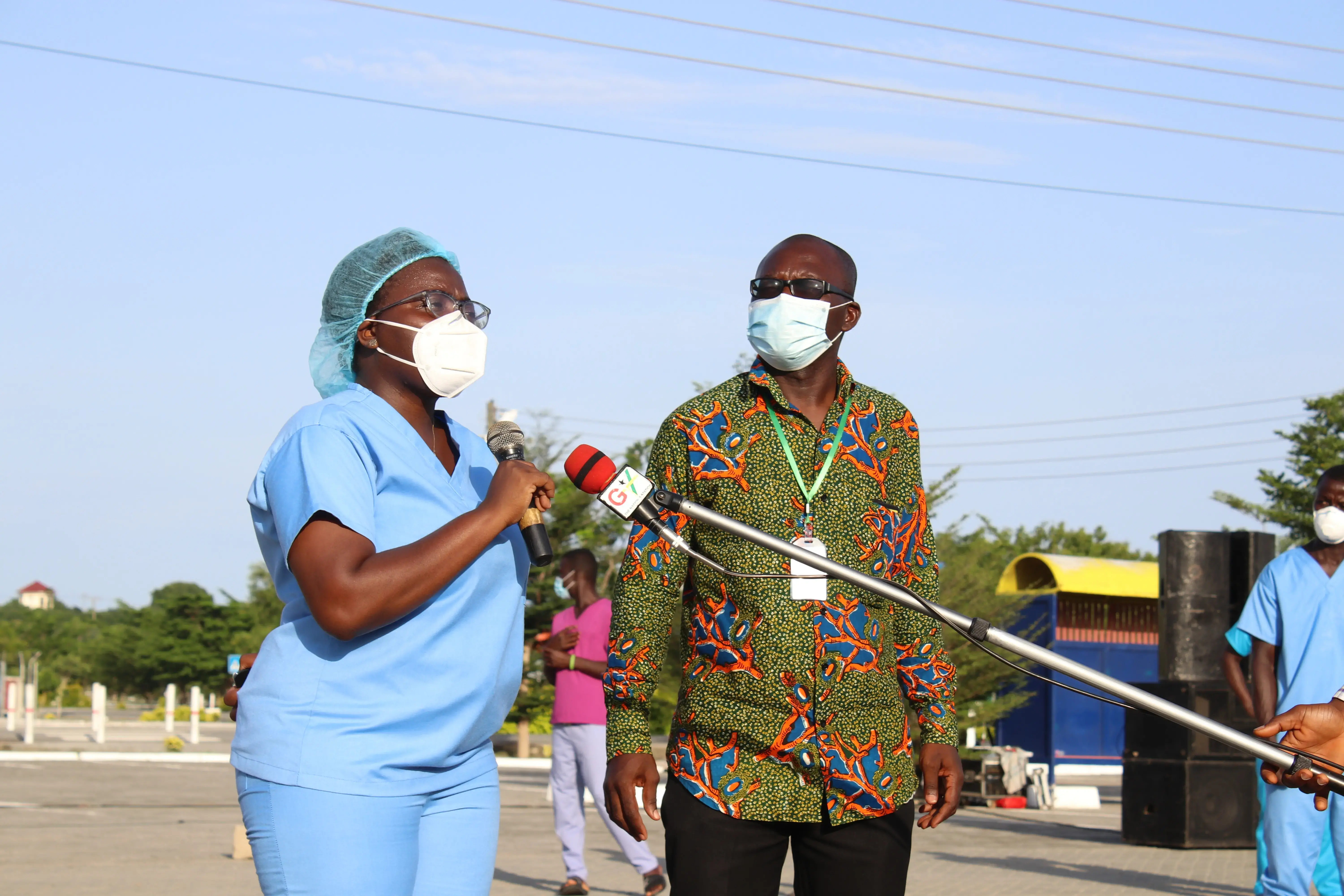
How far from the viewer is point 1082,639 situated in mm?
24375

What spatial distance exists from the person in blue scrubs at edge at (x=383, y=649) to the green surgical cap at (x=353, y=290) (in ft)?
0.44

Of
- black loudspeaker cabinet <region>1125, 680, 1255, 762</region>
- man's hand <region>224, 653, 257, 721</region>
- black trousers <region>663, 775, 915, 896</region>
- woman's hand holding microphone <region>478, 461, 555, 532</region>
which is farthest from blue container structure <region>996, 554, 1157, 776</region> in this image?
woman's hand holding microphone <region>478, 461, 555, 532</region>

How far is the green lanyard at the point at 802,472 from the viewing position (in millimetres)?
3922

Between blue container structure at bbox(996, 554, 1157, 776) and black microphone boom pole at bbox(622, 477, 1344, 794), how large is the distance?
1922 cm

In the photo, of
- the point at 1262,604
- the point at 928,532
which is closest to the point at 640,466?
the point at 1262,604

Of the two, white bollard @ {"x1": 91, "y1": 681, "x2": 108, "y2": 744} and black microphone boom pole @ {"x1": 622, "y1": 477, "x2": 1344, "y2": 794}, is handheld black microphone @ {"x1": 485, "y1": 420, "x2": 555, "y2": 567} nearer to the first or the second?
black microphone boom pole @ {"x1": 622, "y1": 477, "x2": 1344, "y2": 794}

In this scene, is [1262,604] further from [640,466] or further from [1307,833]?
[640,466]

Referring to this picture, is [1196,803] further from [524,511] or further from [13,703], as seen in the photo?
[13,703]

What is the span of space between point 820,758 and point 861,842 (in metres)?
0.26

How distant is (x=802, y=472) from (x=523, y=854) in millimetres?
8361

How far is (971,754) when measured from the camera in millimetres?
18422

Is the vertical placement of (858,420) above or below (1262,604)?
above

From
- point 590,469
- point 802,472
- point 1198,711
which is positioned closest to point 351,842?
point 590,469

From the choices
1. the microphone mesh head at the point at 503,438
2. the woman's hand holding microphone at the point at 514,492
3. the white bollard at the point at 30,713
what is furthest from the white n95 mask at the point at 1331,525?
the white bollard at the point at 30,713
